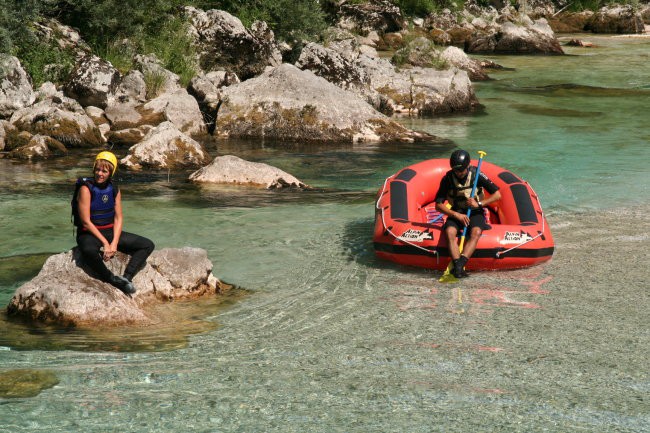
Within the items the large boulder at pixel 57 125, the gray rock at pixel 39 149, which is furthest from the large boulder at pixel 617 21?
the gray rock at pixel 39 149

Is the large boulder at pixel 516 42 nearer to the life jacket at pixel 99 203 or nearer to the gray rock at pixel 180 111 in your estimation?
the gray rock at pixel 180 111

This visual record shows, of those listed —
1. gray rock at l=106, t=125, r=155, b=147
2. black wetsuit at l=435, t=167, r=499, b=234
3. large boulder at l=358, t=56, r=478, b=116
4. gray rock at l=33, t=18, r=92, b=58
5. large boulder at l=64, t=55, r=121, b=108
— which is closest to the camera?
black wetsuit at l=435, t=167, r=499, b=234

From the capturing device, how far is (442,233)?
28.6 feet

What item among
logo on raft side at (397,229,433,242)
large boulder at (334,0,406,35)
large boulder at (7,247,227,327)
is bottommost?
large boulder at (7,247,227,327)

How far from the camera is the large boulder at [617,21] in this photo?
3847 centimetres

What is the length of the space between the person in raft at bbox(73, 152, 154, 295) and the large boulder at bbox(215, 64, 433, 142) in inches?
358

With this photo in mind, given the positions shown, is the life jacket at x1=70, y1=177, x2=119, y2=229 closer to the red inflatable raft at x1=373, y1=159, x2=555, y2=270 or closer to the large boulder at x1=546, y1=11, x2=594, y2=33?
the red inflatable raft at x1=373, y1=159, x2=555, y2=270

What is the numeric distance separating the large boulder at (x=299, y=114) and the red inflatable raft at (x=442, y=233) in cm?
671

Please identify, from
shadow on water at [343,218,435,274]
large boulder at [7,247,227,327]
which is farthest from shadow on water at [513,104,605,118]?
large boulder at [7,247,227,327]

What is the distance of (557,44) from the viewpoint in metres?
31.9

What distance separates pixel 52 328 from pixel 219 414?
1.99m

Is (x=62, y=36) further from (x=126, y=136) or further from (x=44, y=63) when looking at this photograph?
(x=126, y=136)

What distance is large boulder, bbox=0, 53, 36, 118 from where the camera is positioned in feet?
51.7

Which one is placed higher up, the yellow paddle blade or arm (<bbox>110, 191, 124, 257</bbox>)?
arm (<bbox>110, 191, 124, 257</bbox>)
